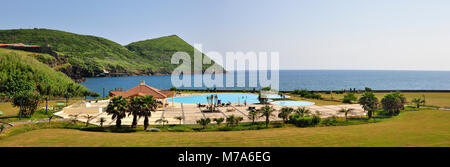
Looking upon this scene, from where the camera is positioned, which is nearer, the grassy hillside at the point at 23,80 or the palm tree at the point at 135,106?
the palm tree at the point at 135,106

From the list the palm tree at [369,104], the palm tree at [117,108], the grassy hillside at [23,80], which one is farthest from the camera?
the grassy hillside at [23,80]

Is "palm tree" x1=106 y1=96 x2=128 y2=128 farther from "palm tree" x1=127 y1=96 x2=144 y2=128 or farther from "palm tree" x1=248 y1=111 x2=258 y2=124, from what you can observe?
"palm tree" x1=248 y1=111 x2=258 y2=124

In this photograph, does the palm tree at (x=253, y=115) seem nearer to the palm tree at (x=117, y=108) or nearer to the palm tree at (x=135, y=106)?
the palm tree at (x=135, y=106)

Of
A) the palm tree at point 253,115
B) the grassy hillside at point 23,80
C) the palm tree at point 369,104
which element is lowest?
the palm tree at point 253,115

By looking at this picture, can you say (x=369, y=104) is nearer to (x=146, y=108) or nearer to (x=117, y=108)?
(x=146, y=108)

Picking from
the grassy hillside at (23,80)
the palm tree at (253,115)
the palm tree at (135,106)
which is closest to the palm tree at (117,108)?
the palm tree at (135,106)

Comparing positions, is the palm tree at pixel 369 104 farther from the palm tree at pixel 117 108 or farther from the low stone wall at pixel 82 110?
the low stone wall at pixel 82 110

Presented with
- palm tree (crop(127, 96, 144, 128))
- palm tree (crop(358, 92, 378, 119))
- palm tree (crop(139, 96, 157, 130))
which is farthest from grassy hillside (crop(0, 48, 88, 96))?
palm tree (crop(358, 92, 378, 119))

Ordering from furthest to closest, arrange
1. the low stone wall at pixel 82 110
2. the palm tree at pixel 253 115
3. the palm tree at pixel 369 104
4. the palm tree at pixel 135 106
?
1. the low stone wall at pixel 82 110
2. the palm tree at pixel 369 104
3. the palm tree at pixel 253 115
4. the palm tree at pixel 135 106

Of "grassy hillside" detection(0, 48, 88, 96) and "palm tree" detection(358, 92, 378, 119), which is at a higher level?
"grassy hillside" detection(0, 48, 88, 96)

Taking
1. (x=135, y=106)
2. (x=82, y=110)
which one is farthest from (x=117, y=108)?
(x=82, y=110)

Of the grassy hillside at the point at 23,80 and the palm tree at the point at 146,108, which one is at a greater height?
the grassy hillside at the point at 23,80

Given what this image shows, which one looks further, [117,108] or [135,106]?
[135,106]
